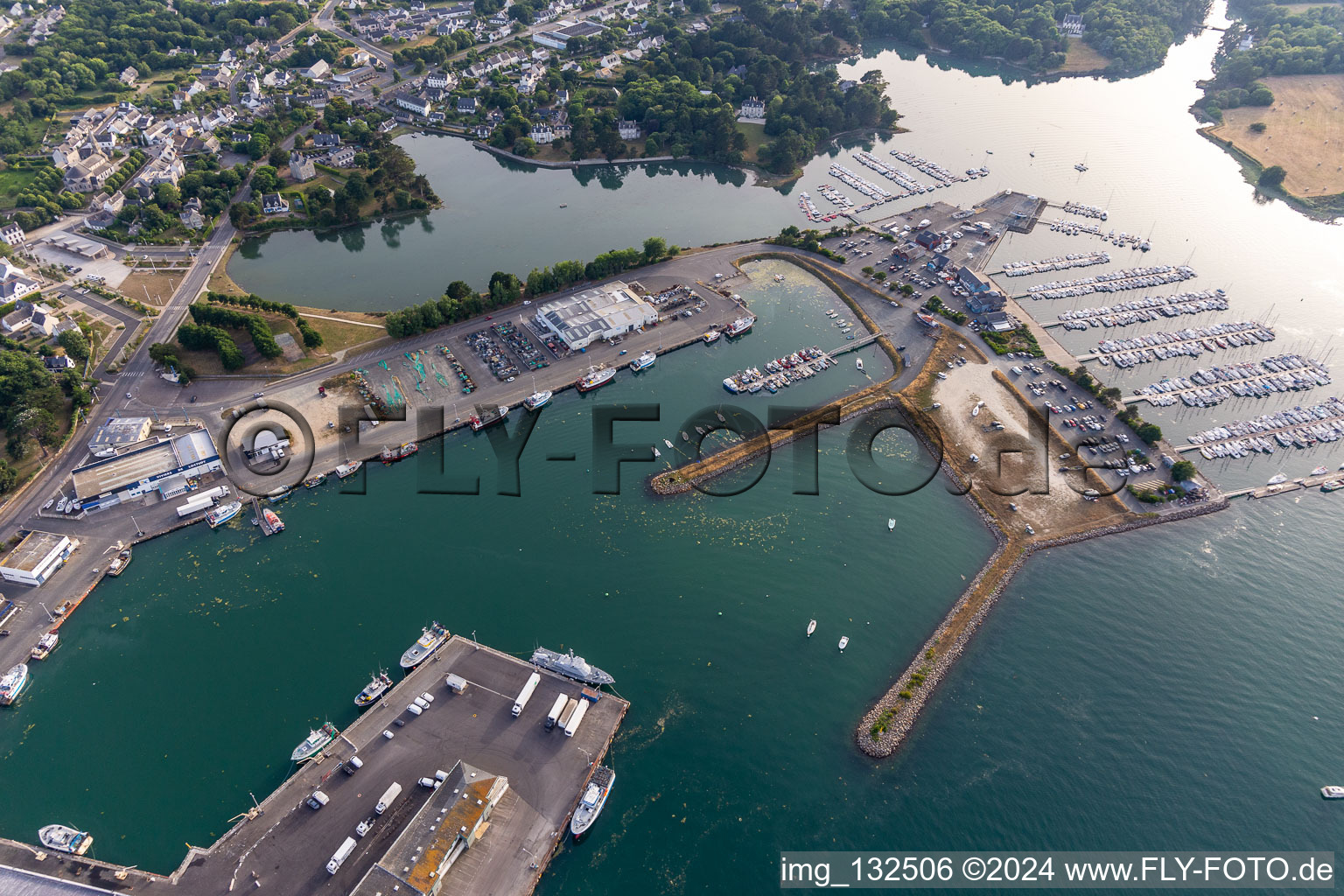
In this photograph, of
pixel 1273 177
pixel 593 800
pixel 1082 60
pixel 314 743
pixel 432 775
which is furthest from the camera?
pixel 1082 60

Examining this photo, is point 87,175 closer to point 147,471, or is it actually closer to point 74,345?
point 74,345

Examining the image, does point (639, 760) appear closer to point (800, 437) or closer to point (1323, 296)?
point (800, 437)

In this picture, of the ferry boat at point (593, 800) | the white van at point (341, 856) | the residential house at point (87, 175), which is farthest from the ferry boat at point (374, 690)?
the residential house at point (87, 175)

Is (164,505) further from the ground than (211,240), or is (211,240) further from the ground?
(211,240)

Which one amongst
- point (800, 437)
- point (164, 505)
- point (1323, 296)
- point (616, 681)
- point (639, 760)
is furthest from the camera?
point (1323, 296)

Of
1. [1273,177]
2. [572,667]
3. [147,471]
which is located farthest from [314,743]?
[1273,177]

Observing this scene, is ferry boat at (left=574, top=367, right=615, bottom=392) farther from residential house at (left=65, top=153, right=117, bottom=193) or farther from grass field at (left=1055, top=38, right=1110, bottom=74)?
grass field at (left=1055, top=38, right=1110, bottom=74)

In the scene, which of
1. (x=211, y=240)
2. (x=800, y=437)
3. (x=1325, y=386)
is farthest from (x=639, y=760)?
(x=211, y=240)

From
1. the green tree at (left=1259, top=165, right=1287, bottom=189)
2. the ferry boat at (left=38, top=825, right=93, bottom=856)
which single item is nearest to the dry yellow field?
the green tree at (left=1259, top=165, right=1287, bottom=189)

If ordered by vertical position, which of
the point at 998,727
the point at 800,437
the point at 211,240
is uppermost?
the point at 211,240
